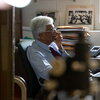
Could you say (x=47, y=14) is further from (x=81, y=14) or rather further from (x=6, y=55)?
(x=6, y=55)

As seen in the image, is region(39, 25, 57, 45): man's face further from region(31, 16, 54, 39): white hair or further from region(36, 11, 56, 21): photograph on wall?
region(36, 11, 56, 21): photograph on wall

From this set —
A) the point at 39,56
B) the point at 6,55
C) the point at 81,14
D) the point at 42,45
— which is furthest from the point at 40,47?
the point at 6,55

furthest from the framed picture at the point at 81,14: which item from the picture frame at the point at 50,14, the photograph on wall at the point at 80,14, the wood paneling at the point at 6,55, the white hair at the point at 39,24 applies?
the wood paneling at the point at 6,55

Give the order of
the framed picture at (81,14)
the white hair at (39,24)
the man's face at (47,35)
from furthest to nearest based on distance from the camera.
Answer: the framed picture at (81,14) → the white hair at (39,24) → the man's face at (47,35)

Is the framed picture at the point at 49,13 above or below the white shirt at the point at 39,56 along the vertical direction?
above

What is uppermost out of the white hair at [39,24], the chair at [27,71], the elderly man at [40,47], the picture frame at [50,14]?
the picture frame at [50,14]

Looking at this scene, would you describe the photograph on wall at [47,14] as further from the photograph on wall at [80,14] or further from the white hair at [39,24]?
the white hair at [39,24]

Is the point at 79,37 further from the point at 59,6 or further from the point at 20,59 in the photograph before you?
the point at 59,6

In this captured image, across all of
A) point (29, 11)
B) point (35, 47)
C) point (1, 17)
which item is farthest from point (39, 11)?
point (1, 17)

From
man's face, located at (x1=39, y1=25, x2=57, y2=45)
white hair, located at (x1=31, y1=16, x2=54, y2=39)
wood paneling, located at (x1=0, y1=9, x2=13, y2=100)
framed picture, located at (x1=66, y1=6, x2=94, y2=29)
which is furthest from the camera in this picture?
framed picture, located at (x1=66, y1=6, x2=94, y2=29)

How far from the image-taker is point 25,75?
1.90 meters

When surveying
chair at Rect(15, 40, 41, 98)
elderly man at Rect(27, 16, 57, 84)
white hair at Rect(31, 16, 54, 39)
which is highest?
white hair at Rect(31, 16, 54, 39)

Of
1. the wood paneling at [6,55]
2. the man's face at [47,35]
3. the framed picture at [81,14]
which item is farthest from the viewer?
the framed picture at [81,14]

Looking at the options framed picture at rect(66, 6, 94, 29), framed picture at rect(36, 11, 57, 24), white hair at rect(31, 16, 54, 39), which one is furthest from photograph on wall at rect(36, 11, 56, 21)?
white hair at rect(31, 16, 54, 39)
